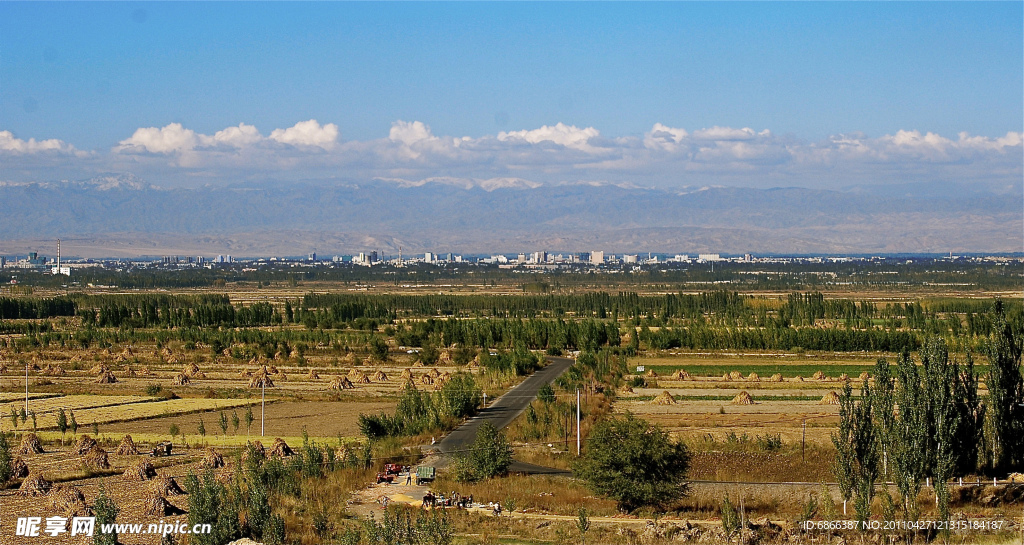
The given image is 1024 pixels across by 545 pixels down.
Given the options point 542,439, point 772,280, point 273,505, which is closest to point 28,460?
point 273,505

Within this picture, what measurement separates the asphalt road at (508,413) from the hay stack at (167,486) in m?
8.61

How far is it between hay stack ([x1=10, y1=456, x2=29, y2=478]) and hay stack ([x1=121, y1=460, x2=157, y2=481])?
8.19 ft

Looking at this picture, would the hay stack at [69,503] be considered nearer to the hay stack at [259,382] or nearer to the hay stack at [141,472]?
the hay stack at [141,472]

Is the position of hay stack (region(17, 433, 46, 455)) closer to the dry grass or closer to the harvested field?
the harvested field

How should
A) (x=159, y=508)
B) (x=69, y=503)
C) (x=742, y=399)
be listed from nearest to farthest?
1. (x=159, y=508)
2. (x=69, y=503)
3. (x=742, y=399)

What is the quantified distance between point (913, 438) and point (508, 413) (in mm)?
20244

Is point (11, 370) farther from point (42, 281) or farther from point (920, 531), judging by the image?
point (42, 281)

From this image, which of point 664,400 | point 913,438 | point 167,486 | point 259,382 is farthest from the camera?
point 259,382

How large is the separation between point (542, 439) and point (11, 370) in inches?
1454

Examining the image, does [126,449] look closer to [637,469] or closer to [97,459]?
[97,459]

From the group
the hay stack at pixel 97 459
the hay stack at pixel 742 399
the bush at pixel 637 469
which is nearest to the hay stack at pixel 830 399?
the hay stack at pixel 742 399

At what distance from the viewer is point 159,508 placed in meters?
24.8

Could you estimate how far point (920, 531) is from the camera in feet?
73.2

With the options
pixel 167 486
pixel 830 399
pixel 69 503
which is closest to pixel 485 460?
pixel 167 486
